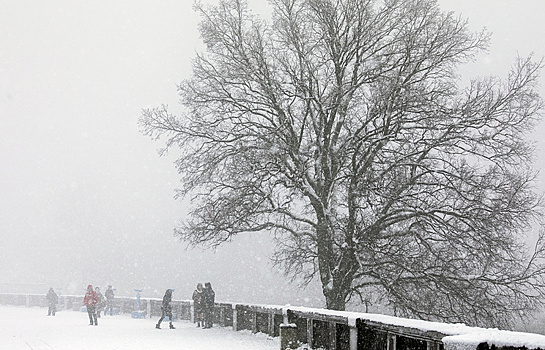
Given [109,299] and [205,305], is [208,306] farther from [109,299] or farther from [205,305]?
[109,299]

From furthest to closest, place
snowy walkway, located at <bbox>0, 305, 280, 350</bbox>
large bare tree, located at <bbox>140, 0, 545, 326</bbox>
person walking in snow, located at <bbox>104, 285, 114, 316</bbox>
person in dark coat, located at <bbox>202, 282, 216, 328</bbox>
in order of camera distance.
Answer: person walking in snow, located at <bbox>104, 285, 114, 316</bbox> → person in dark coat, located at <bbox>202, 282, 216, 328</bbox> → large bare tree, located at <bbox>140, 0, 545, 326</bbox> → snowy walkway, located at <bbox>0, 305, 280, 350</bbox>

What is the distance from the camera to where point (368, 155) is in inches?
782

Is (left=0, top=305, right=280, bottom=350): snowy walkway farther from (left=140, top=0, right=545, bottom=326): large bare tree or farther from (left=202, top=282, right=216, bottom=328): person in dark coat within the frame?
(left=140, top=0, right=545, bottom=326): large bare tree

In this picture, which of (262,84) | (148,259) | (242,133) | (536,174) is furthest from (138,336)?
(148,259)

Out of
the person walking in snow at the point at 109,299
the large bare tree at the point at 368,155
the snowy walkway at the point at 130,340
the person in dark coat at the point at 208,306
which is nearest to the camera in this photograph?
the snowy walkway at the point at 130,340

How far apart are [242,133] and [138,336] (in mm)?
7037

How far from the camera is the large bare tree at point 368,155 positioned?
1800 centimetres

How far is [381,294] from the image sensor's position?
63.9 feet

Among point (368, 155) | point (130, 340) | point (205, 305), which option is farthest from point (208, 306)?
point (368, 155)

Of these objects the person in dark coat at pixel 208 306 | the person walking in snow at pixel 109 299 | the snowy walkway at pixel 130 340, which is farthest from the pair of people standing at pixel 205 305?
the person walking in snow at pixel 109 299

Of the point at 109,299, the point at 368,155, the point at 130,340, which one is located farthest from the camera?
the point at 109,299

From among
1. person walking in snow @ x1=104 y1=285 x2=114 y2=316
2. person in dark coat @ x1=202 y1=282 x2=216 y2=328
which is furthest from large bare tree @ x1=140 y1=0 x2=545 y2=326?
person walking in snow @ x1=104 y1=285 x2=114 y2=316

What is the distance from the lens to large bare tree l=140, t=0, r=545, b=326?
18000mm

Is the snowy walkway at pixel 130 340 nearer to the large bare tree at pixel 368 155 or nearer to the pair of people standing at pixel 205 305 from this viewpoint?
the pair of people standing at pixel 205 305
